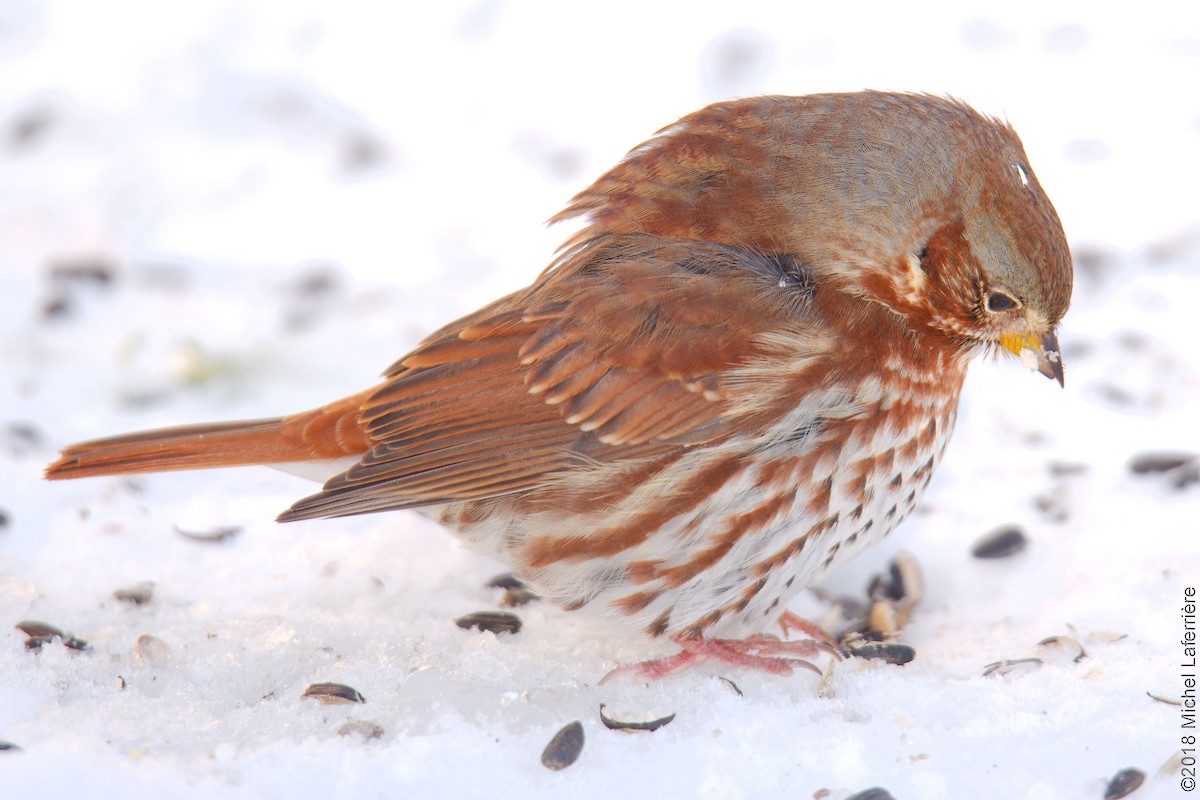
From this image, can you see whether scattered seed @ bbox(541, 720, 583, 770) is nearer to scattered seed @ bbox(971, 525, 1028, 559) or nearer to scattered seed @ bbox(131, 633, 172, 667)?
scattered seed @ bbox(131, 633, 172, 667)

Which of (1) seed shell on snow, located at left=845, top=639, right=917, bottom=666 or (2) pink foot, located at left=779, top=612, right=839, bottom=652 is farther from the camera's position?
(2) pink foot, located at left=779, top=612, right=839, bottom=652

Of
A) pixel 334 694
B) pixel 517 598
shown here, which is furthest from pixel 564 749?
pixel 517 598

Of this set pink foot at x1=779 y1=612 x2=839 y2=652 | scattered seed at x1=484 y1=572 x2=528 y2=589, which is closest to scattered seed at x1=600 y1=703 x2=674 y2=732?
pink foot at x1=779 y1=612 x2=839 y2=652

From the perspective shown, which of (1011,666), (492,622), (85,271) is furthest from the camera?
(85,271)

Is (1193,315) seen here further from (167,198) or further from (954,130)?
(167,198)

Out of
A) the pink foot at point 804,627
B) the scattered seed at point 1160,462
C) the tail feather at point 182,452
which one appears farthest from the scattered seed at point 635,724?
the scattered seed at point 1160,462

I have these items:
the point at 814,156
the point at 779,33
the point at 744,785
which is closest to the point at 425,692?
the point at 744,785

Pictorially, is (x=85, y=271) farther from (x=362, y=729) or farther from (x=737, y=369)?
(x=737, y=369)
